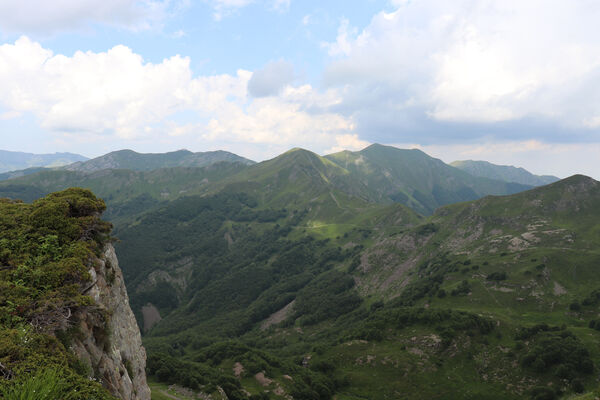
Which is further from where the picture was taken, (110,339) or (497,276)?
(497,276)

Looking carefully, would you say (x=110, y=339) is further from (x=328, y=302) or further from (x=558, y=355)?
(x=328, y=302)

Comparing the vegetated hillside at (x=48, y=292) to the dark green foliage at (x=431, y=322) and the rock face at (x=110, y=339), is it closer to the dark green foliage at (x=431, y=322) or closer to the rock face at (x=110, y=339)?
the rock face at (x=110, y=339)

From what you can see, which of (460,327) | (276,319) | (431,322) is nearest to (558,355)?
(460,327)

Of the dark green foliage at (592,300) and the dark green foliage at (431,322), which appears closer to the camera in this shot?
the dark green foliage at (431,322)

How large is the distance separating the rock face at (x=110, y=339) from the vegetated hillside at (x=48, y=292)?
1.82ft

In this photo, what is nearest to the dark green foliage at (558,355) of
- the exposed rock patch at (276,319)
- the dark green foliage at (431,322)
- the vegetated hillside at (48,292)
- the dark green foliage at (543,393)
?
the dark green foliage at (543,393)

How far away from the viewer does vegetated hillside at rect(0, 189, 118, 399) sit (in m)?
12.7

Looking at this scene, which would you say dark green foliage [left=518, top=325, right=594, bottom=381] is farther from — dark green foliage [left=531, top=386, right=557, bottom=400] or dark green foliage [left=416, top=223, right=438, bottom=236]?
dark green foliage [left=416, top=223, right=438, bottom=236]

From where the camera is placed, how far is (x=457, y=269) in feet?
438

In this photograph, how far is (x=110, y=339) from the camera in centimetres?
2378

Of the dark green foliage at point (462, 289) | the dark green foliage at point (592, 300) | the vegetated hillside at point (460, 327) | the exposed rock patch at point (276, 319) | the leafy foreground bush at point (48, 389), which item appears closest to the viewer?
the leafy foreground bush at point (48, 389)

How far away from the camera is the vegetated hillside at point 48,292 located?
41.7 feet

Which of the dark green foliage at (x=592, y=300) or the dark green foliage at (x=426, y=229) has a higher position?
the dark green foliage at (x=426, y=229)

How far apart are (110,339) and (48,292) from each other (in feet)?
23.4
